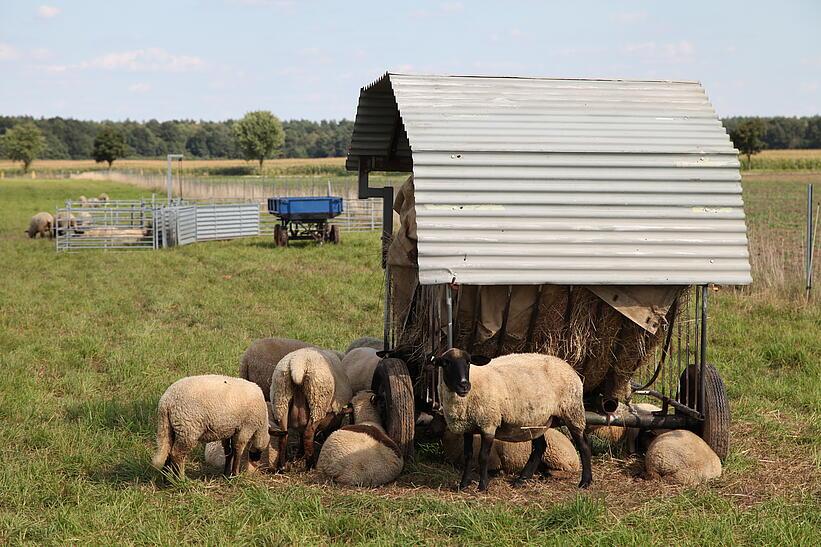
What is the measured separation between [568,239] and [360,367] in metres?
2.78

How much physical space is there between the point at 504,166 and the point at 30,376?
6803 mm

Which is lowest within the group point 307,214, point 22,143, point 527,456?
point 527,456

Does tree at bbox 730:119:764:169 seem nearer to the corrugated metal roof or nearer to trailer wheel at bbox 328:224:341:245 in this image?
trailer wheel at bbox 328:224:341:245

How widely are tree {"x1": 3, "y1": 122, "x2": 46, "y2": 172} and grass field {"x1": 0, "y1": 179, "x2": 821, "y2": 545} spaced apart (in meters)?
113

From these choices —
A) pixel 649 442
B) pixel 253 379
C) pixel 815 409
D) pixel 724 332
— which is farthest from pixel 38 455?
pixel 724 332

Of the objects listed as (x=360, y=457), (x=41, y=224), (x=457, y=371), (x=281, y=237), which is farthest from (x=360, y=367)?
(x=41, y=224)

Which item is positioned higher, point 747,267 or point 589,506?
point 747,267

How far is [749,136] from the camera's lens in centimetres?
10219

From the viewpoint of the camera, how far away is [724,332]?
1381 cm

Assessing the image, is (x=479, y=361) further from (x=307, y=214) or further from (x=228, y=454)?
(x=307, y=214)

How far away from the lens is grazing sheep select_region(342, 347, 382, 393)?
9094 millimetres

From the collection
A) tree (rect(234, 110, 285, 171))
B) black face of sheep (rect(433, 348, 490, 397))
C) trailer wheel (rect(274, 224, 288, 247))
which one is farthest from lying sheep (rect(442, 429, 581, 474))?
tree (rect(234, 110, 285, 171))

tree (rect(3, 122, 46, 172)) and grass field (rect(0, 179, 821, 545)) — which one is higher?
tree (rect(3, 122, 46, 172))

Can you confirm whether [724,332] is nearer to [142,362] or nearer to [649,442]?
[649,442]
